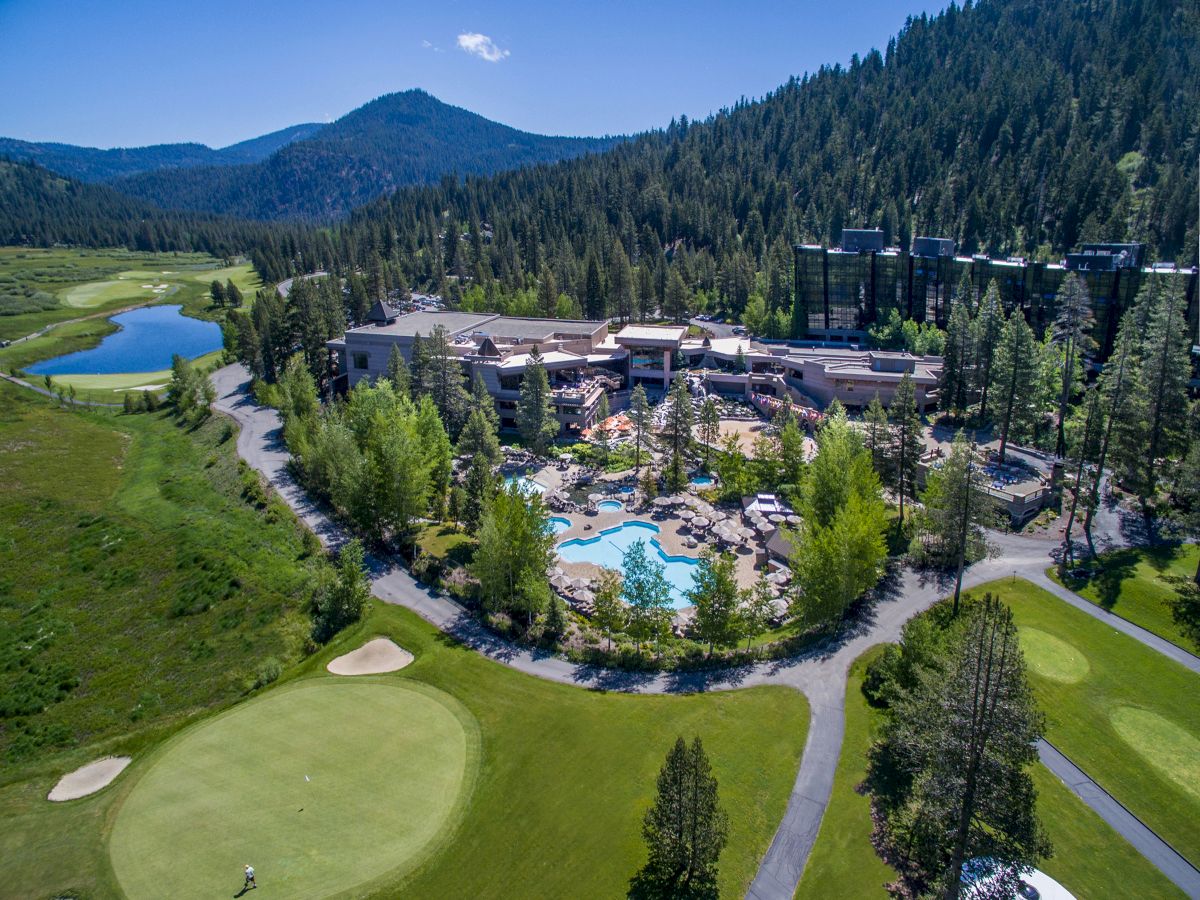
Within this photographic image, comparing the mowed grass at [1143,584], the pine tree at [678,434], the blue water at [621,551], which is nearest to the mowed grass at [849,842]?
the blue water at [621,551]

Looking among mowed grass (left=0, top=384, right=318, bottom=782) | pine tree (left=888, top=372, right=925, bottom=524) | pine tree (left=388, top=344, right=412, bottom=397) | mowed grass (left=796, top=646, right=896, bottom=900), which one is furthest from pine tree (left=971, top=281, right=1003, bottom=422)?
mowed grass (left=0, top=384, right=318, bottom=782)

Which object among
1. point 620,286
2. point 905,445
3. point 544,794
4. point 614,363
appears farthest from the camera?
point 620,286

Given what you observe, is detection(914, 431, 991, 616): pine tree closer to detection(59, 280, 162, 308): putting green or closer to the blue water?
the blue water

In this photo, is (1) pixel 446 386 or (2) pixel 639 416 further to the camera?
(1) pixel 446 386

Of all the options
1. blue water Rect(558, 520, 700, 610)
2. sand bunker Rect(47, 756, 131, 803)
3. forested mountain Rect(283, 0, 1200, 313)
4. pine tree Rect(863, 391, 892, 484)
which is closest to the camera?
sand bunker Rect(47, 756, 131, 803)

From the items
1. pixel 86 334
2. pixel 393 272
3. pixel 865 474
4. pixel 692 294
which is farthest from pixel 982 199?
pixel 86 334

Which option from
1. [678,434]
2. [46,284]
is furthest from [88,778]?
[46,284]

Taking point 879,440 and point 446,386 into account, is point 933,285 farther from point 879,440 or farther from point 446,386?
point 446,386
